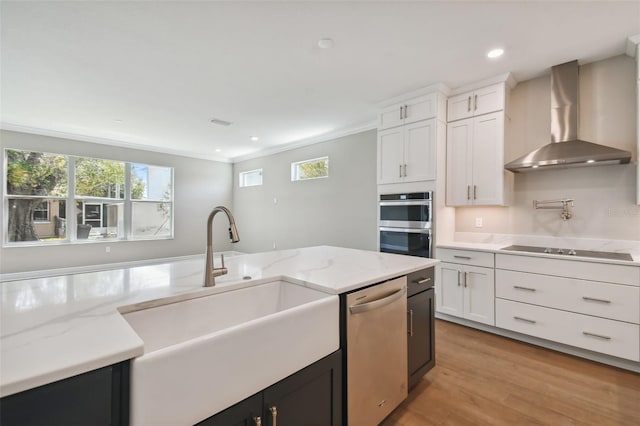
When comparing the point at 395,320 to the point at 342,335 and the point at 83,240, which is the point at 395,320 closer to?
the point at 342,335

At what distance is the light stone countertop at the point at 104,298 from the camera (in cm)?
66

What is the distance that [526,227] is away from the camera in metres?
3.12

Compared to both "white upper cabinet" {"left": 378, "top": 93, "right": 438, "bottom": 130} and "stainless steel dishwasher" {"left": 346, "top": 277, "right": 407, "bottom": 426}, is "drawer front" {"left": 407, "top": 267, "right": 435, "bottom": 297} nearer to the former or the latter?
"stainless steel dishwasher" {"left": 346, "top": 277, "right": 407, "bottom": 426}

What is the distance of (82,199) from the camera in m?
5.40

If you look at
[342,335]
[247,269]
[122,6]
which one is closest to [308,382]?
[342,335]

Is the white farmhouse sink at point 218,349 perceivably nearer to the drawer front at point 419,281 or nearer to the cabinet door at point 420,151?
the drawer front at point 419,281

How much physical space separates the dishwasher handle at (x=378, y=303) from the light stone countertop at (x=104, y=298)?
10 cm

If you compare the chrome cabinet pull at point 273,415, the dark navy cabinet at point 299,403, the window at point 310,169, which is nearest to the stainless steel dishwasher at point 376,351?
the dark navy cabinet at point 299,403

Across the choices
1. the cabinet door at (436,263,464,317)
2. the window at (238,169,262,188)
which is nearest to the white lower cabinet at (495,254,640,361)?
the cabinet door at (436,263,464,317)

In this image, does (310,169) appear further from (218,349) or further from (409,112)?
(218,349)

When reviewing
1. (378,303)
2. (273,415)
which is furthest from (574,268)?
(273,415)

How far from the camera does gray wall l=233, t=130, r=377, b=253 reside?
4605 mm

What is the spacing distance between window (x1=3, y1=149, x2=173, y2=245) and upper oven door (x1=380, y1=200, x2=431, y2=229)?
521 centimetres

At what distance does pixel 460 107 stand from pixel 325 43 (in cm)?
184
